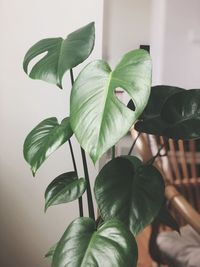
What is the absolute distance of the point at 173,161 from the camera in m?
1.26

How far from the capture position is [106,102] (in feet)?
1.77

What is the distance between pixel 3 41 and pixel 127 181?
0.75m

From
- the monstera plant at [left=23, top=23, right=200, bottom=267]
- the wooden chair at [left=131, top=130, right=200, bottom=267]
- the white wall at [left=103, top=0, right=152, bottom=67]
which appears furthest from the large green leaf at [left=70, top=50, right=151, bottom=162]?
the white wall at [left=103, top=0, right=152, bottom=67]

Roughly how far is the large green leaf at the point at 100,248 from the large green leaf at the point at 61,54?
0.99ft

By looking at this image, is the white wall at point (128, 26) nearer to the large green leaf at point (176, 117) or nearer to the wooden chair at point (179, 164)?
the wooden chair at point (179, 164)

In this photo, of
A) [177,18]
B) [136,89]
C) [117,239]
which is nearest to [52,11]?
[136,89]

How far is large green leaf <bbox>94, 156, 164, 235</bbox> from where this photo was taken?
63cm

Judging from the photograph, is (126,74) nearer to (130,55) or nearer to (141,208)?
(130,55)

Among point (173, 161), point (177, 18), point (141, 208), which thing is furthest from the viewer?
point (177, 18)

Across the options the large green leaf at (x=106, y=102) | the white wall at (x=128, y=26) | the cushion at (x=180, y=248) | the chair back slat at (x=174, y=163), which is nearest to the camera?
the large green leaf at (x=106, y=102)

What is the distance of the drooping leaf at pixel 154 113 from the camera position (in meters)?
0.70

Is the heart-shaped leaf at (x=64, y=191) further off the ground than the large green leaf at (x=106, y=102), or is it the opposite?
the large green leaf at (x=106, y=102)

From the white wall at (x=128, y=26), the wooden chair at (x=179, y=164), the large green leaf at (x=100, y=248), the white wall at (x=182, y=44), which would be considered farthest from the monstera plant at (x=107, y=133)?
the white wall at (x=128, y=26)

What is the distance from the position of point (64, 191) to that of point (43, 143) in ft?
0.47
